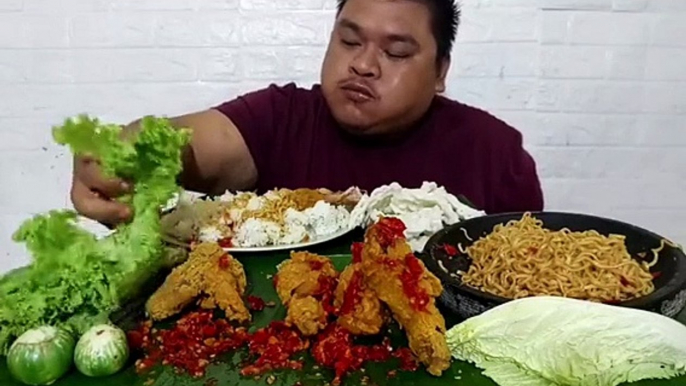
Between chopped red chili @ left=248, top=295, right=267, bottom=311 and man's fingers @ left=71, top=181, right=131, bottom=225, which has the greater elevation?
man's fingers @ left=71, top=181, right=131, bottom=225

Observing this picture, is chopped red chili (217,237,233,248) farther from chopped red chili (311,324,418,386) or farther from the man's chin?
the man's chin

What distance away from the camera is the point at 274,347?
1011mm

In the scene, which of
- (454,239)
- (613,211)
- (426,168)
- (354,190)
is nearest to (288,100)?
(426,168)

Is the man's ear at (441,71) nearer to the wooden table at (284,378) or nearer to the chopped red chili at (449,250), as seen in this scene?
the chopped red chili at (449,250)

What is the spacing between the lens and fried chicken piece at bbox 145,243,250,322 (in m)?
1.10

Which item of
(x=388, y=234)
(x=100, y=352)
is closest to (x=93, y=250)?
(x=100, y=352)

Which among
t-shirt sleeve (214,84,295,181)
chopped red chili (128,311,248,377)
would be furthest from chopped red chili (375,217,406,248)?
t-shirt sleeve (214,84,295,181)

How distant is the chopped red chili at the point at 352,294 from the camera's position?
3.43ft

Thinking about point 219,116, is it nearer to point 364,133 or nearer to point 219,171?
point 219,171

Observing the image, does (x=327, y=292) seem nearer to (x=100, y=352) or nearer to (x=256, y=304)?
(x=256, y=304)

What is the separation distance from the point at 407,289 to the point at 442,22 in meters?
1.03

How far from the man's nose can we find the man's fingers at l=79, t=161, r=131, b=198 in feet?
2.24

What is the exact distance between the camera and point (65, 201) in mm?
2645

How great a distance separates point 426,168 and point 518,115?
2.53ft
